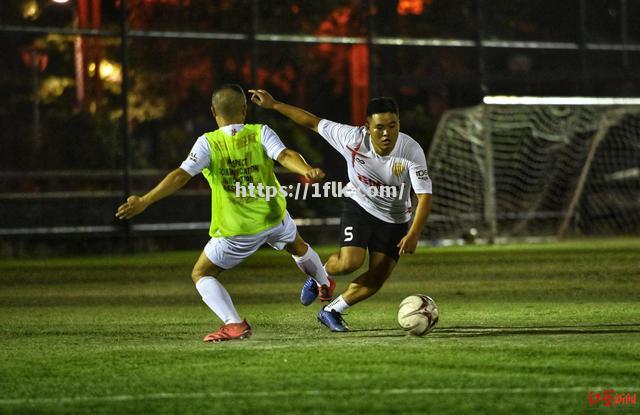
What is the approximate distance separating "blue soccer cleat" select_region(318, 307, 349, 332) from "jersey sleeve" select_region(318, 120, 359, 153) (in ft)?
3.83

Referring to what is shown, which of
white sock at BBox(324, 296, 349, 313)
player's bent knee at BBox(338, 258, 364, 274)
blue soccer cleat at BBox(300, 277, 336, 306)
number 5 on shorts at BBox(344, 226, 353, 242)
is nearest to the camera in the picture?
white sock at BBox(324, 296, 349, 313)

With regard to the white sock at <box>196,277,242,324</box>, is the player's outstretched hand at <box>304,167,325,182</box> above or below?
above

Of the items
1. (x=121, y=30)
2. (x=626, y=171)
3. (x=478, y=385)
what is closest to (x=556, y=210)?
(x=626, y=171)

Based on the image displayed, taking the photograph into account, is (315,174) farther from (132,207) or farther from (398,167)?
(398,167)

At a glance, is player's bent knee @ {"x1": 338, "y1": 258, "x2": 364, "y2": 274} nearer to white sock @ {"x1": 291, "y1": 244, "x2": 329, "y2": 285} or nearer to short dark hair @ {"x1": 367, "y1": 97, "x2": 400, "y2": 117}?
white sock @ {"x1": 291, "y1": 244, "x2": 329, "y2": 285}

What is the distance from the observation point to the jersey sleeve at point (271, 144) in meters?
8.72

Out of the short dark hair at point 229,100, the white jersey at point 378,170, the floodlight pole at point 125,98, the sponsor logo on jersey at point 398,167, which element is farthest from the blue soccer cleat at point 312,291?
the floodlight pole at point 125,98

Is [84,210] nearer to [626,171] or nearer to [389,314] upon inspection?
[626,171]

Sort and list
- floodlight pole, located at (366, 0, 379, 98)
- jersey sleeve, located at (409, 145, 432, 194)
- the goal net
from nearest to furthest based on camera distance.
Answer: jersey sleeve, located at (409, 145, 432, 194), the goal net, floodlight pole, located at (366, 0, 379, 98)

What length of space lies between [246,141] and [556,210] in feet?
55.5

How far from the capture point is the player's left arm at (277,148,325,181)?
7950 mm

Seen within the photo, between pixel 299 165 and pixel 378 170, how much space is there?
1219 millimetres

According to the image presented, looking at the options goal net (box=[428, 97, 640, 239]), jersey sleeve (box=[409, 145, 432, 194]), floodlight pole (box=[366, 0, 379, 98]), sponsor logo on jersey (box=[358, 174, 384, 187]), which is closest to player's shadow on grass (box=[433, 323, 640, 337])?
jersey sleeve (box=[409, 145, 432, 194])

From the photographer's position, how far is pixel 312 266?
971 centimetres
